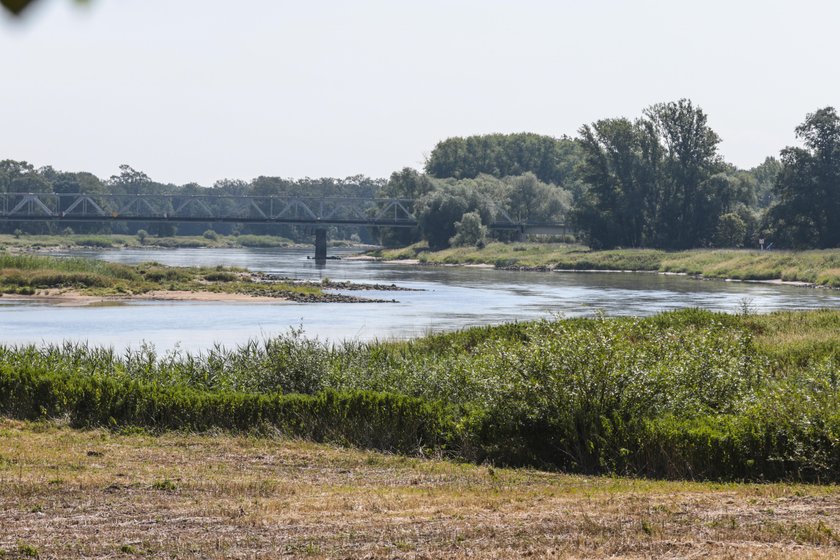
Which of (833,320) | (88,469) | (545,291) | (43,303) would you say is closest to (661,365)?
(88,469)

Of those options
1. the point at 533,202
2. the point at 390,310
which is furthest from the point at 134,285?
the point at 533,202

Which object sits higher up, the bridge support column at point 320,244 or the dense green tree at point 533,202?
the dense green tree at point 533,202

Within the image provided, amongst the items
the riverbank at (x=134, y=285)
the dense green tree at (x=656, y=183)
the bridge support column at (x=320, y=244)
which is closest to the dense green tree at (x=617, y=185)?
the dense green tree at (x=656, y=183)

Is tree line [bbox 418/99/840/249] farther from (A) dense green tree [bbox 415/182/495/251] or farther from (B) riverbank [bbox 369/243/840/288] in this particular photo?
(A) dense green tree [bbox 415/182/495/251]

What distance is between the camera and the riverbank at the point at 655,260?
103m

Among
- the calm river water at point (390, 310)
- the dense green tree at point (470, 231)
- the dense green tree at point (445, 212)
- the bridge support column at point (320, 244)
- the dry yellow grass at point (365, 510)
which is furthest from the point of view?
the dense green tree at point (445, 212)

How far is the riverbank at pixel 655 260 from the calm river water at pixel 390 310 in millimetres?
5453

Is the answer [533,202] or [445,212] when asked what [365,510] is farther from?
[533,202]

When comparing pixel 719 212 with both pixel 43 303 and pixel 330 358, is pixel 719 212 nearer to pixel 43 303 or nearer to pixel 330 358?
pixel 43 303

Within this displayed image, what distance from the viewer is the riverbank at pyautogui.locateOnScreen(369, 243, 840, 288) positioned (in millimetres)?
103000

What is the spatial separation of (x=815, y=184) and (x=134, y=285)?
237 feet

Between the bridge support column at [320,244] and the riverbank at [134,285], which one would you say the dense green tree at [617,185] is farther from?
the riverbank at [134,285]

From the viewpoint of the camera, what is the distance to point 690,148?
446ft

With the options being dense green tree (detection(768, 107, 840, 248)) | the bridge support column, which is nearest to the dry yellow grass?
dense green tree (detection(768, 107, 840, 248))
